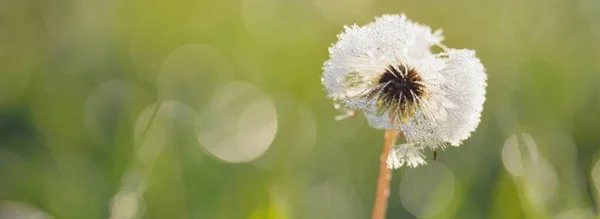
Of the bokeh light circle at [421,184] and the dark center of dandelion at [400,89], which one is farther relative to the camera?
the bokeh light circle at [421,184]

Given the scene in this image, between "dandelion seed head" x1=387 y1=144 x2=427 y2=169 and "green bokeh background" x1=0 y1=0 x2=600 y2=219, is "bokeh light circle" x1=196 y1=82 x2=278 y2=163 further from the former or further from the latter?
"dandelion seed head" x1=387 y1=144 x2=427 y2=169

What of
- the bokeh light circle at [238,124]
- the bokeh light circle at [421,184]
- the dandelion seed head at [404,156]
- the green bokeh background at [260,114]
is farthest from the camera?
the bokeh light circle at [238,124]

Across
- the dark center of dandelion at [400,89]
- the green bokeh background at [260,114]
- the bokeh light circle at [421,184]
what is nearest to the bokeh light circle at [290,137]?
the green bokeh background at [260,114]

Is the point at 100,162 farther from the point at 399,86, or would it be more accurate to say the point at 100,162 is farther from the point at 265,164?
the point at 399,86

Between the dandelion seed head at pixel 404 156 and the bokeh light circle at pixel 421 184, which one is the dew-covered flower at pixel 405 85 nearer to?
the dandelion seed head at pixel 404 156

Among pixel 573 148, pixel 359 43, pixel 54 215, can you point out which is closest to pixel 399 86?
pixel 359 43

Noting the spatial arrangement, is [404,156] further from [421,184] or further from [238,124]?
[238,124]

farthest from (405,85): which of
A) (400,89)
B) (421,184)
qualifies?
(421,184)

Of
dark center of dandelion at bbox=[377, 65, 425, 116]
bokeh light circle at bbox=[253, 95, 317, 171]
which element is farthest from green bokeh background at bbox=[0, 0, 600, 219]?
dark center of dandelion at bbox=[377, 65, 425, 116]
